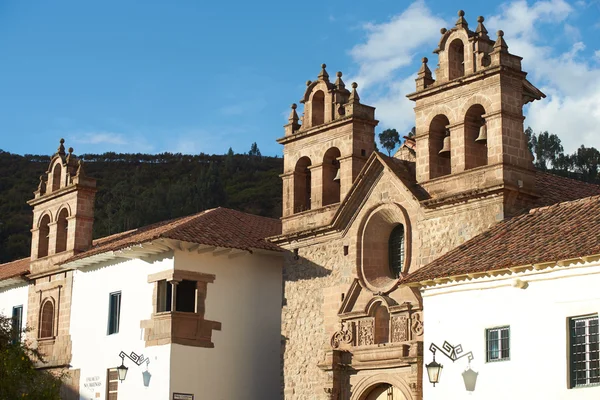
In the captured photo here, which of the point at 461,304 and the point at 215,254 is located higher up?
the point at 215,254

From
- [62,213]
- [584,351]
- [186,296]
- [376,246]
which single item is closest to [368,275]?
[376,246]

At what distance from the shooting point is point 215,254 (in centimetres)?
2867

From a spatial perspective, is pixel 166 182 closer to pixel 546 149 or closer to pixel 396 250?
pixel 546 149

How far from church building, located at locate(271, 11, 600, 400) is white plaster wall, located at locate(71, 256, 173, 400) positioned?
369cm

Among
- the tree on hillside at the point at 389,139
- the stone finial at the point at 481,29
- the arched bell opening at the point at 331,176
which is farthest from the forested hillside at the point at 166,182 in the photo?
the stone finial at the point at 481,29

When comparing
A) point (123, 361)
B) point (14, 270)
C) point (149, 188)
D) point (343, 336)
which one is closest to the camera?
point (343, 336)

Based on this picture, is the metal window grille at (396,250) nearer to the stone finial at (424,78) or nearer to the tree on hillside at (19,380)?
the stone finial at (424,78)

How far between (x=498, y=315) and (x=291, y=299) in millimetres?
9013

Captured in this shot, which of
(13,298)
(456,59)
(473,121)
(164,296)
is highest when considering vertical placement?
(456,59)

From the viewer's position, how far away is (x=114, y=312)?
30.2m

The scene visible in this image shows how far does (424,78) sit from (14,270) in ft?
64.6

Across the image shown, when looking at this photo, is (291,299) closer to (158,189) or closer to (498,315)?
(498,315)

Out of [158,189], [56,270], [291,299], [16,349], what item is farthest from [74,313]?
[158,189]

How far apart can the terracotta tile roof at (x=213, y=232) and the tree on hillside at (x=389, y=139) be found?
47.4 metres
